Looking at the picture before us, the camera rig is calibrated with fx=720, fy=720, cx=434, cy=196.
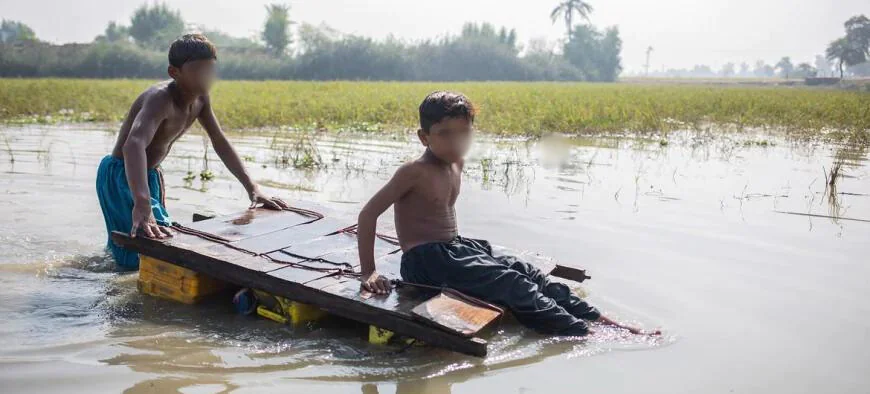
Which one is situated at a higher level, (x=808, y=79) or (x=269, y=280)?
(x=808, y=79)

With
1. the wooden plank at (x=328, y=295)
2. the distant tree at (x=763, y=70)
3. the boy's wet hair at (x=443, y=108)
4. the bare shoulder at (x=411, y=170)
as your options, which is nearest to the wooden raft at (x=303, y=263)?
the wooden plank at (x=328, y=295)

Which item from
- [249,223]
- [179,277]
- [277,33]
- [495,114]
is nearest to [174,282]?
[179,277]

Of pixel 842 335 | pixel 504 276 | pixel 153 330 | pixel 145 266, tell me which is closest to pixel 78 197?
pixel 145 266

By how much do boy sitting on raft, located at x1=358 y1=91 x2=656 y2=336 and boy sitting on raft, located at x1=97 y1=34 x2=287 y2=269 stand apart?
4.05 ft

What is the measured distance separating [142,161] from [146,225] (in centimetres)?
37

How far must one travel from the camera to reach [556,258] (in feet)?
15.1

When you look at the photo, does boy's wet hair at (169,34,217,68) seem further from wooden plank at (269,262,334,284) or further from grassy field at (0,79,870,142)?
grassy field at (0,79,870,142)

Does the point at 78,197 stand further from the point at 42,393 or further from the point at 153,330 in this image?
the point at 42,393

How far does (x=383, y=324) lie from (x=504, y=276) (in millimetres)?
607

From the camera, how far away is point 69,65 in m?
34.2

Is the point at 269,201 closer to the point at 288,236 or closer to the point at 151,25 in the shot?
the point at 288,236

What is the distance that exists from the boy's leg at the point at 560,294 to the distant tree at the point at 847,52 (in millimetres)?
55016

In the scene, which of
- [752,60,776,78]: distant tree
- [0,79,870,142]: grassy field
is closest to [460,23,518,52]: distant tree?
[0,79,870,142]: grassy field

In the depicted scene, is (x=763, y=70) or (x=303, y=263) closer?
(x=303, y=263)
